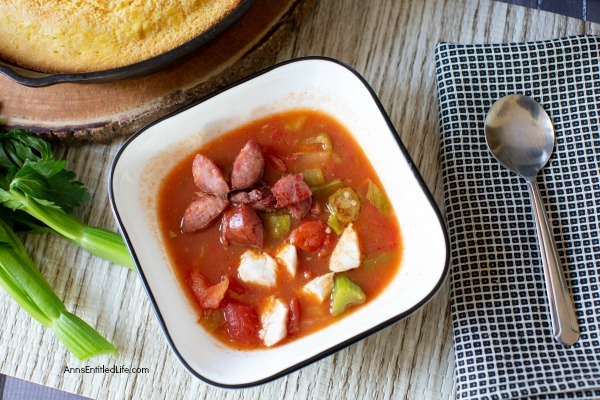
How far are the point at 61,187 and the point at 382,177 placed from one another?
1.29m

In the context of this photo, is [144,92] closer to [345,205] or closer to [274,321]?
[345,205]

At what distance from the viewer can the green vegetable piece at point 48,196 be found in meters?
2.30

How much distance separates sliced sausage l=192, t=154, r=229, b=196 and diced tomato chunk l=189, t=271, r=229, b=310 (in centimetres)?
32

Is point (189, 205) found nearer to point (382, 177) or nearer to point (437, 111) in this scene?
point (382, 177)

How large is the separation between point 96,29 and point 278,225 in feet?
3.31

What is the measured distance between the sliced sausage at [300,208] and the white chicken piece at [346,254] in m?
A: 0.17

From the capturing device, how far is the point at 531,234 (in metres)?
2.36

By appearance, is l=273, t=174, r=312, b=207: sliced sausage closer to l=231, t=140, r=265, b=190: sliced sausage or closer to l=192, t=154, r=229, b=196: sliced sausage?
l=231, t=140, r=265, b=190: sliced sausage

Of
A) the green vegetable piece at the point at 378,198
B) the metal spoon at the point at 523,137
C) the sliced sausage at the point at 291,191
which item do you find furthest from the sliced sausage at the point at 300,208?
the metal spoon at the point at 523,137

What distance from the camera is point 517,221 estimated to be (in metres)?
2.37

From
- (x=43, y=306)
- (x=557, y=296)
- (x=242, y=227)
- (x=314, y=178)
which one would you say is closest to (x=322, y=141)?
(x=314, y=178)

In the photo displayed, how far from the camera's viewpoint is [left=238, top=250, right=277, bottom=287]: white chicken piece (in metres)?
2.19

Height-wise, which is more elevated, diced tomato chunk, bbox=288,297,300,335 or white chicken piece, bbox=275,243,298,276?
white chicken piece, bbox=275,243,298,276

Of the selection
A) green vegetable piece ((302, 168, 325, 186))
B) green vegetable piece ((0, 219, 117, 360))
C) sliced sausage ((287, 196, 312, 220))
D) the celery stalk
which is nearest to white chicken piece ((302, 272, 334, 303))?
sliced sausage ((287, 196, 312, 220))
